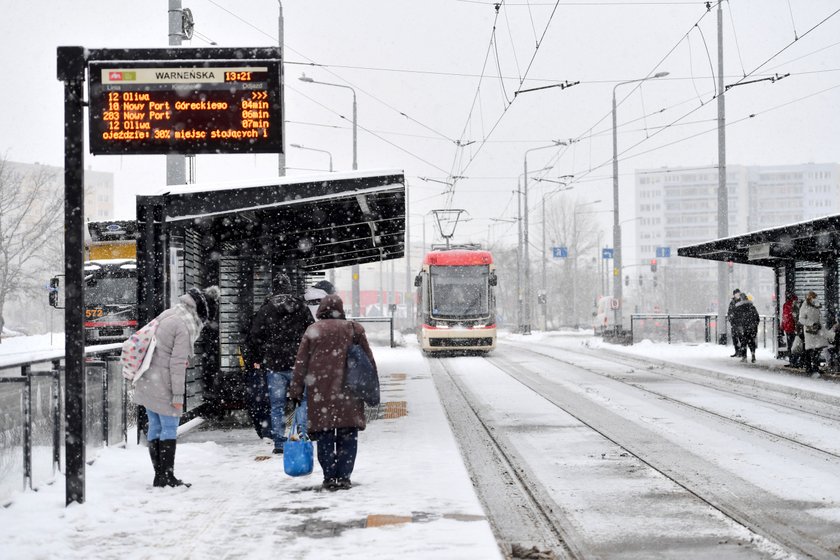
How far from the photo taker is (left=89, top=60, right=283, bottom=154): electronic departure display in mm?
8492

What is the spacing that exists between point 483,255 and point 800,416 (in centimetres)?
1658

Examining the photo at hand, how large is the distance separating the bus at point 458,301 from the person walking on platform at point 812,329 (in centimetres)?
1068

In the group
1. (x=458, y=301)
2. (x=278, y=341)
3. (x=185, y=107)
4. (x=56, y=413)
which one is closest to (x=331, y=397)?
(x=278, y=341)

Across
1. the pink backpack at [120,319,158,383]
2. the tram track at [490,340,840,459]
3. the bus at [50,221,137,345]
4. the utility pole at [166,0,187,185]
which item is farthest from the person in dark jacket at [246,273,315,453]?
the bus at [50,221,137,345]

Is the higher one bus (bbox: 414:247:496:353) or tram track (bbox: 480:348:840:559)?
bus (bbox: 414:247:496:353)

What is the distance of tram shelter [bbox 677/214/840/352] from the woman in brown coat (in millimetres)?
10737

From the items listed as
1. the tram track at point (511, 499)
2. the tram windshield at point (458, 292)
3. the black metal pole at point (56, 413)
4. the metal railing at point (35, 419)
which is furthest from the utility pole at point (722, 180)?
the black metal pole at point (56, 413)

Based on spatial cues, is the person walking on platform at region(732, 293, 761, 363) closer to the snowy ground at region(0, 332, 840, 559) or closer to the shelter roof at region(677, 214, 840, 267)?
the shelter roof at region(677, 214, 840, 267)

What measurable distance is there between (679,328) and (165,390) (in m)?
35.3

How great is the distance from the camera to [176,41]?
14609 millimetres

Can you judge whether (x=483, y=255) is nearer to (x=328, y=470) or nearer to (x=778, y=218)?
(x=328, y=470)

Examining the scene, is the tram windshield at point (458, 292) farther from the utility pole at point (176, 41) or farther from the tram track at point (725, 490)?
the tram track at point (725, 490)

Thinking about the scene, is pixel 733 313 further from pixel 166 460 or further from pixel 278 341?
pixel 166 460

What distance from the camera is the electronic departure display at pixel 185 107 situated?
8492 millimetres
